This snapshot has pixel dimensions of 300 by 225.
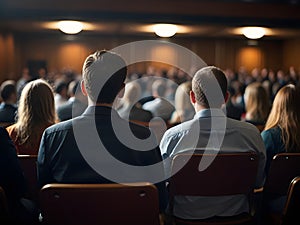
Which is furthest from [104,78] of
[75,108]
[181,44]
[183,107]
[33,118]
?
[181,44]

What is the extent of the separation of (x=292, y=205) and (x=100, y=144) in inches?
40.7

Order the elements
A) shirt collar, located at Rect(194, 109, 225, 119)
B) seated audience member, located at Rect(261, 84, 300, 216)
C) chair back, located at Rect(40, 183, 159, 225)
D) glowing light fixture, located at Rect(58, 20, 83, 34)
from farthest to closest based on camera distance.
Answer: glowing light fixture, located at Rect(58, 20, 83, 34)
seated audience member, located at Rect(261, 84, 300, 216)
shirt collar, located at Rect(194, 109, 225, 119)
chair back, located at Rect(40, 183, 159, 225)

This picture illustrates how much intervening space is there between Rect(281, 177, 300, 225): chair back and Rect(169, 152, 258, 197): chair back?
19 centimetres

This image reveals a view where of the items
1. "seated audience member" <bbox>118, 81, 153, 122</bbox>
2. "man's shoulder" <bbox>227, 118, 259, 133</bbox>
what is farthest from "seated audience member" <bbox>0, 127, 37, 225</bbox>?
"seated audience member" <bbox>118, 81, 153, 122</bbox>

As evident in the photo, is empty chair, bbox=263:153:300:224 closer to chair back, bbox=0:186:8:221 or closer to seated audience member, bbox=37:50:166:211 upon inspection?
seated audience member, bbox=37:50:166:211

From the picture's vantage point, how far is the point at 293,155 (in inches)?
75.6

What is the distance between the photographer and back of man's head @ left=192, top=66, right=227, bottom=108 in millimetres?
2107

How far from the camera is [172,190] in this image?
6.10 ft


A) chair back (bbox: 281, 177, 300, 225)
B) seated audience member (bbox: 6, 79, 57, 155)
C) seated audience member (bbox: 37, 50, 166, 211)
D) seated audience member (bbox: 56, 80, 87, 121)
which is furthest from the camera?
seated audience member (bbox: 56, 80, 87, 121)

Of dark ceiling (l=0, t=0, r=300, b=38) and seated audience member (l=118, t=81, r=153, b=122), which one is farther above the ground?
dark ceiling (l=0, t=0, r=300, b=38)

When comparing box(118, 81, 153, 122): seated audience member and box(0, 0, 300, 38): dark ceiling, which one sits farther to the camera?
box(0, 0, 300, 38): dark ceiling

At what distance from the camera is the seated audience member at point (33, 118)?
2.46 m

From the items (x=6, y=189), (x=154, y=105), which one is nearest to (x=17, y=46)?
(x=154, y=105)

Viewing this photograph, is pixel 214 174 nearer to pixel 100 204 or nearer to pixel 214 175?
pixel 214 175
